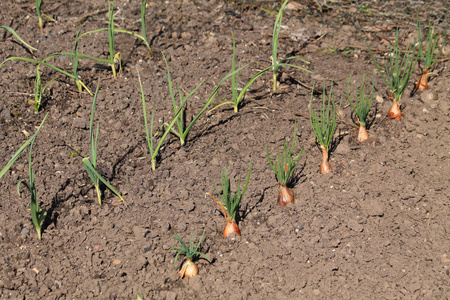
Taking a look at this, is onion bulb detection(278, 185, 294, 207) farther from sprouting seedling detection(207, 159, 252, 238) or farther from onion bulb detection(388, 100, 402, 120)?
onion bulb detection(388, 100, 402, 120)

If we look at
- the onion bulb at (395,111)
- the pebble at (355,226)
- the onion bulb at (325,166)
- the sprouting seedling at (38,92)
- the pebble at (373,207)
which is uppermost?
the sprouting seedling at (38,92)

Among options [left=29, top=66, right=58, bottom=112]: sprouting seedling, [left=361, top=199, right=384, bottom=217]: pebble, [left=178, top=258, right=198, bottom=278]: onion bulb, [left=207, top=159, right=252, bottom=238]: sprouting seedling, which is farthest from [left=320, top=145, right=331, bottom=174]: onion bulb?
[left=29, top=66, right=58, bottom=112]: sprouting seedling

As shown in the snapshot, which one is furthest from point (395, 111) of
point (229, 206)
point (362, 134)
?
point (229, 206)

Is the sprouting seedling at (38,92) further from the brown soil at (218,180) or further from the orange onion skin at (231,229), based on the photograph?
Result: the orange onion skin at (231,229)

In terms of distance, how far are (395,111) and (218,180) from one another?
1050 millimetres

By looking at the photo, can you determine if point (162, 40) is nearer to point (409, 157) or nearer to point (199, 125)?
point (199, 125)

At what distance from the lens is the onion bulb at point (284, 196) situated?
7.03ft

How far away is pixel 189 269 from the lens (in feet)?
6.31

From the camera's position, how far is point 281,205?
2.17 metres

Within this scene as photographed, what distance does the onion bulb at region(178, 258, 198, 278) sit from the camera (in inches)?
75.6

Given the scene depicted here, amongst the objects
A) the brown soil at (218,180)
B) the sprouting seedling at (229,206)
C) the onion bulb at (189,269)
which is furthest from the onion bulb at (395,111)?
the onion bulb at (189,269)

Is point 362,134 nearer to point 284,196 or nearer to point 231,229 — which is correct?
point 284,196

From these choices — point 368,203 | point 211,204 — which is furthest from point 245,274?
point 368,203

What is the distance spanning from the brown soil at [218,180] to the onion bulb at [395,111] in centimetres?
3
